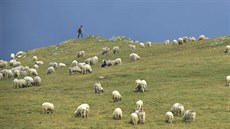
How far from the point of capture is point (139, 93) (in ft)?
169

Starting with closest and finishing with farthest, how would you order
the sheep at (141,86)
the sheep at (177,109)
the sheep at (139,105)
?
1. the sheep at (177,109)
2. the sheep at (139,105)
3. the sheep at (141,86)

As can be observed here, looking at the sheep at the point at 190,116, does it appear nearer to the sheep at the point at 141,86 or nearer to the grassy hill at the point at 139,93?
the grassy hill at the point at 139,93

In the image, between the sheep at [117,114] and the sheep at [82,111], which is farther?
the sheep at [82,111]

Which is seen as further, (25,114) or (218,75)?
(218,75)

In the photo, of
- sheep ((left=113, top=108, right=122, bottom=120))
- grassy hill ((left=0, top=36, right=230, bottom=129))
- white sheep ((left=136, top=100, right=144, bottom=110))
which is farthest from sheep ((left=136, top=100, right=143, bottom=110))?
sheep ((left=113, top=108, right=122, bottom=120))

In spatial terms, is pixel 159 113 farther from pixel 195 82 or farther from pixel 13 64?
pixel 13 64

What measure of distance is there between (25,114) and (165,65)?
2867 cm

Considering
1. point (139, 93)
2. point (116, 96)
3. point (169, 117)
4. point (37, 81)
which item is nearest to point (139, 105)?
point (116, 96)

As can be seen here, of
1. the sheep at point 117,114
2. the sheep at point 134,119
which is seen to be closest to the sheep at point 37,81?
the sheep at point 117,114

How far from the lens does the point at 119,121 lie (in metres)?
41.1

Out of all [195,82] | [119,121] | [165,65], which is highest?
[165,65]

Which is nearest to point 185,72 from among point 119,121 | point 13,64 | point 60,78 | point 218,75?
point 218,75

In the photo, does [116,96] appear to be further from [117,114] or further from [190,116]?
[190,116]

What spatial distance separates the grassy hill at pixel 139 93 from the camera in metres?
41.0
